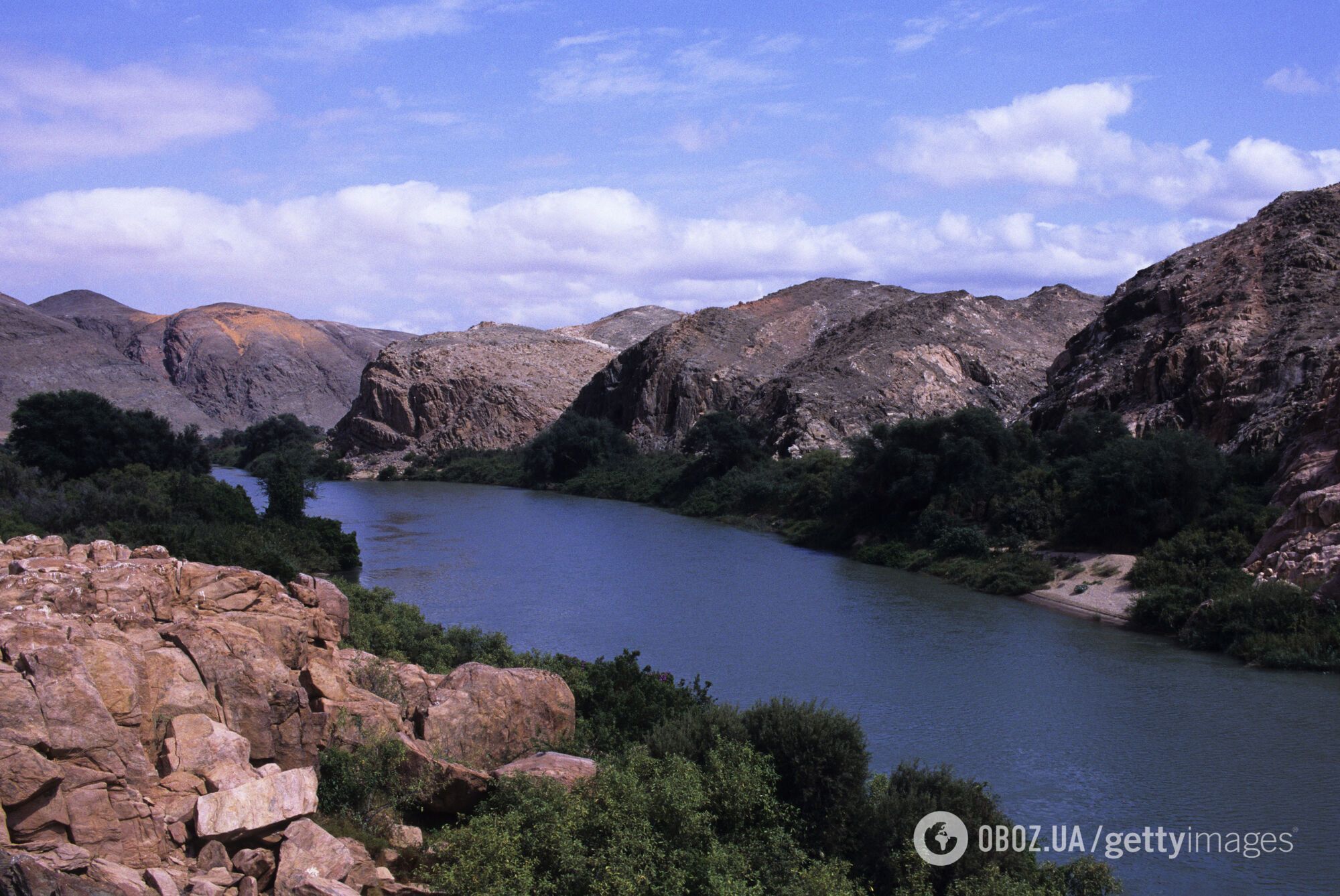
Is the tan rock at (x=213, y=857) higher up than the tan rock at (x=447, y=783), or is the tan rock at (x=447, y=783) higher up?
the tan rock at (x=213, y=857)

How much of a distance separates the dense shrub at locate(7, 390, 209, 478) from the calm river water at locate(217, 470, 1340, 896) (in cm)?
1149

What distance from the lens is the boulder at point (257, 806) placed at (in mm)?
7801

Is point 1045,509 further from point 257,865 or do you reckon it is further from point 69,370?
point 69,370

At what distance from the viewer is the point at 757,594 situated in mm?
27766

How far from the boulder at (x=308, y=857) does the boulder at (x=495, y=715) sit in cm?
293

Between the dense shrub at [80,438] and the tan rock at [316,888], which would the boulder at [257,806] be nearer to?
the tan rock at [316,888]

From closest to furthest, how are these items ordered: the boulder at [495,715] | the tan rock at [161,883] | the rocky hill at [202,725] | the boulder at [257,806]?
the tan rock at [161,883] < the rocky hill at [202,725] < the boulder at [257,806] < the boulder at [495,715]

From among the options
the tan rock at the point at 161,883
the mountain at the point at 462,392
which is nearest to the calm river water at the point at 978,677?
the tan rock at the point at 161,883

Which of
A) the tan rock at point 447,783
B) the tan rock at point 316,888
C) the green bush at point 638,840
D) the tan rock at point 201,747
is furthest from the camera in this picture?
the tan rock at point 447,783

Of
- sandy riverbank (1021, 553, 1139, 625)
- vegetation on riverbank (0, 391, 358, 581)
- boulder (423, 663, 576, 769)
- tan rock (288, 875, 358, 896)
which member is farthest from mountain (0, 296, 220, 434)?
tan rock (288, 875, 358, 896)

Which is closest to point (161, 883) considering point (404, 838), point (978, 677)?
point (404, 838)

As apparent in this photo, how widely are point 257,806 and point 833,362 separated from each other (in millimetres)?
54234

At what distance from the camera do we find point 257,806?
803 cm

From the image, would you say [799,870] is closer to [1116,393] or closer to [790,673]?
[790,673]
